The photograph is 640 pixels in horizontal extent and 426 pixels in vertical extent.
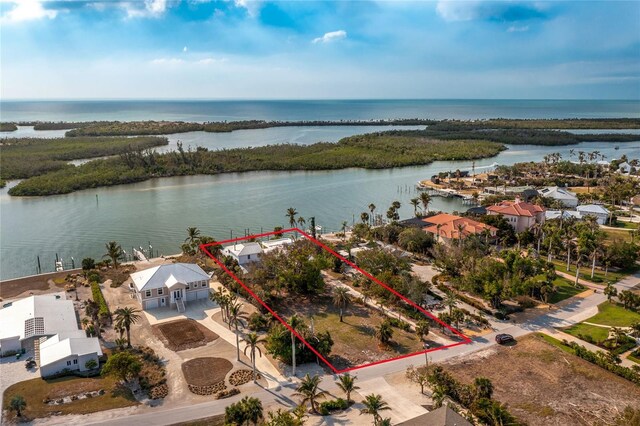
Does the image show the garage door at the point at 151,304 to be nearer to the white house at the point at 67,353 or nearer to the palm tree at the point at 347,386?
the white house at the point at 67,353

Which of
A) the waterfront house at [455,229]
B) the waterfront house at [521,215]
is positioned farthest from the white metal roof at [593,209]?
the waterfront house at [455,229]

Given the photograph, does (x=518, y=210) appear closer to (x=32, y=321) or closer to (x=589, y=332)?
(x=589, y=332)

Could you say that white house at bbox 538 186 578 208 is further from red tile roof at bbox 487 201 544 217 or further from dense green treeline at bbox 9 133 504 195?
dense green treeline at bbox 9 133 504 195

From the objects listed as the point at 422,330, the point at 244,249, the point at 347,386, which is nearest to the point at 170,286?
the point at 244,249

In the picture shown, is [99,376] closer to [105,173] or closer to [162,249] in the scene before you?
[162,249]

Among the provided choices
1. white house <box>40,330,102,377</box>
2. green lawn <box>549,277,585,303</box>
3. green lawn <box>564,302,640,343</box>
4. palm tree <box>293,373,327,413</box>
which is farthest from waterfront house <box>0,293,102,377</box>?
green lawn <box>549,277,585,303</box>

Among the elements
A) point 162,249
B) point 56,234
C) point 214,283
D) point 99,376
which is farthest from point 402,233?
point 56,234
